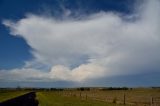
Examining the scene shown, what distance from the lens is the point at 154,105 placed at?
2978 cm
